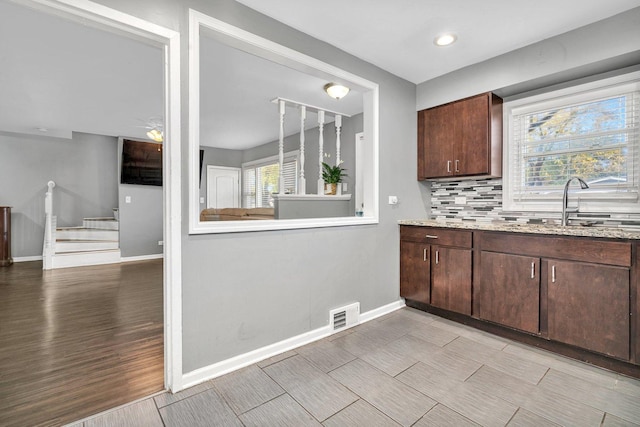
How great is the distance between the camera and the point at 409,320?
2.92 meters

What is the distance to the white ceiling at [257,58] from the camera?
2107 millimetres

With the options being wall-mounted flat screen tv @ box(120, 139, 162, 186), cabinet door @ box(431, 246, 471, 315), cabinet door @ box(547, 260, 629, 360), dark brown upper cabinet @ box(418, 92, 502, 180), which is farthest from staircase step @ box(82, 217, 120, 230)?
cabinet door @ box(547, 260, 629, 360)

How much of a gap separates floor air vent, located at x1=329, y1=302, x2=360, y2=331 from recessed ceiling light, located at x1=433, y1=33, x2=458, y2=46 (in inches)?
94.8

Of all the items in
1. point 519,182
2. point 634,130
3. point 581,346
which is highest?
point 634,130

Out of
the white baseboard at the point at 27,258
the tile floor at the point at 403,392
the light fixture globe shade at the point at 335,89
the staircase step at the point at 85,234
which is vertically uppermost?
the light fixture globe shade at the point at 335,89

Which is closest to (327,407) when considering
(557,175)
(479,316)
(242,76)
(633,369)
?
(479,316)

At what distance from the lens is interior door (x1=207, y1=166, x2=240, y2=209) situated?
7.63m

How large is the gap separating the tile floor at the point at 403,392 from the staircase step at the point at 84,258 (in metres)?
5.25

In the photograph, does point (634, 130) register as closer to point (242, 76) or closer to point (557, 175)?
point (557, 175)

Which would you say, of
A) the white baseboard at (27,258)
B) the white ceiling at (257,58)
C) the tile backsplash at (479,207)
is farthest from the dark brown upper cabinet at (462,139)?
the white baseboard at (27,258)

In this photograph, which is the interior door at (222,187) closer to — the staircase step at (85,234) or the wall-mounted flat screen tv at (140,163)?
the wall-mounted flat screen tv at (140,163)

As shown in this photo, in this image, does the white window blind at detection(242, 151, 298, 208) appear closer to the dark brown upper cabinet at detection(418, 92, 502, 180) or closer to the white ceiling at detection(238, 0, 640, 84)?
the dark brown upper cabinet at detection(418, 92, 502, 180)

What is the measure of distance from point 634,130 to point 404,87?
1.94 metres

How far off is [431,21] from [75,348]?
3765 mm
